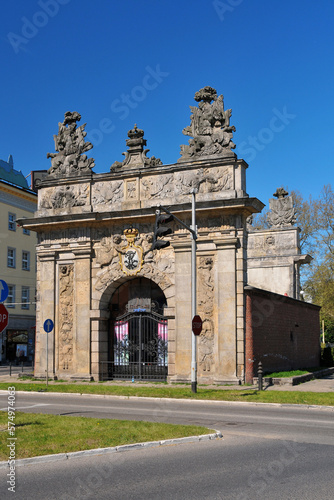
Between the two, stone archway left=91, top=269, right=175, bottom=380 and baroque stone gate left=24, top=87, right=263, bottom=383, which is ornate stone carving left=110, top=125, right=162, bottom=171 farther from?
stone archway left=91, top=269, right=175, bottom=380

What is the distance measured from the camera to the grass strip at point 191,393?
60.8 feet

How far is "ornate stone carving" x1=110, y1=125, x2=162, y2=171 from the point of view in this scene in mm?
26950

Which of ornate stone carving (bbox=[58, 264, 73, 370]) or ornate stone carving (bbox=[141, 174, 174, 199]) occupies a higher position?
ornate stone carving (bbox=[141, 174, 174, 199])

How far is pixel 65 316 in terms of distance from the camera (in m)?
27.5

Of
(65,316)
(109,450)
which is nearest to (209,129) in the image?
(65,316)

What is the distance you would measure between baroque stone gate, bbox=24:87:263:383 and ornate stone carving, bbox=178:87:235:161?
0.15ft

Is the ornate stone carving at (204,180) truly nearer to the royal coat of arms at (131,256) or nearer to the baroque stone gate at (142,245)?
the baroque stone gate at (142,245)

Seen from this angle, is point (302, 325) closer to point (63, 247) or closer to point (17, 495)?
point (63, 247)

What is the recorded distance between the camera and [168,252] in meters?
25.8

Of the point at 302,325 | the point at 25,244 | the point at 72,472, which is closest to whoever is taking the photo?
the point at 72,472

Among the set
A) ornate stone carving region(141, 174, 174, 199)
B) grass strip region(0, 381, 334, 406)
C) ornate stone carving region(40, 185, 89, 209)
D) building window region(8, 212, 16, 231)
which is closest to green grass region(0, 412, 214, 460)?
grass strip region(0, 381, 334, 406)

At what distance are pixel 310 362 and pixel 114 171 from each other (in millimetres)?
16276

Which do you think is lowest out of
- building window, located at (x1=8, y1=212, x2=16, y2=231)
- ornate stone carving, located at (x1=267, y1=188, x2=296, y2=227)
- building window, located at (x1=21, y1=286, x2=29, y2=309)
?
building window, located at (x1=21, y1=286, x2=29, y2=309)

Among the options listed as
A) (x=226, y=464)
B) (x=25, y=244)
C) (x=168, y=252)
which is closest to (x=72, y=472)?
(x=226, y=464)
